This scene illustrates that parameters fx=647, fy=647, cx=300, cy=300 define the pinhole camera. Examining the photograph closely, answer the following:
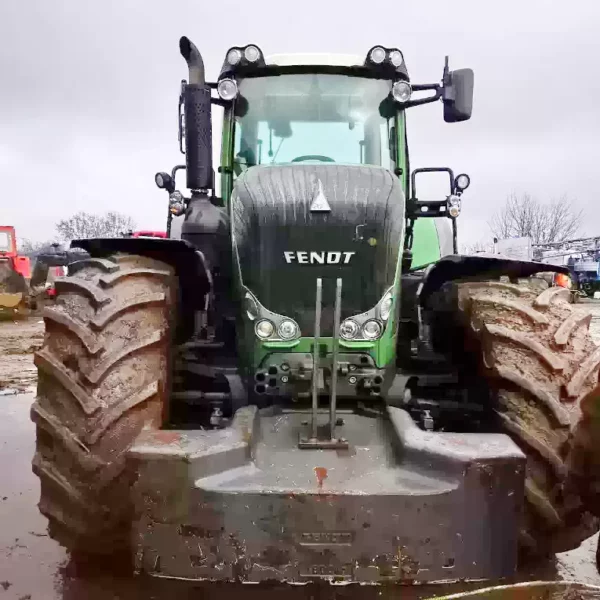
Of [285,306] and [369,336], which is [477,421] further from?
[285,306]

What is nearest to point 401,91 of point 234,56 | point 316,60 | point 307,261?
point 316,60

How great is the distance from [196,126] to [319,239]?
0.86 metres

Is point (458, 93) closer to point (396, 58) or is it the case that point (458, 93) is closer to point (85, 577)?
point (396, 58)

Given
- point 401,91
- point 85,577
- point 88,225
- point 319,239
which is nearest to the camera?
point 85,577

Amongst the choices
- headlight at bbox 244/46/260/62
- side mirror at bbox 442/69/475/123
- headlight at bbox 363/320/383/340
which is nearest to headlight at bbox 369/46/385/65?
side mirror at bbox 442/69/475/123

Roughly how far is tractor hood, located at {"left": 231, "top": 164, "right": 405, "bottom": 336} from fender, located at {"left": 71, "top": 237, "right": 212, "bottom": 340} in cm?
39

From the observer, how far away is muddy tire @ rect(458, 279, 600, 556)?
8.52 feet

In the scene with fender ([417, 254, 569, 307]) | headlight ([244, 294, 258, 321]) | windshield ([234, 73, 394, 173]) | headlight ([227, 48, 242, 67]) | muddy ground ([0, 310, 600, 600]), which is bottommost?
muddy ground ([0, 310, 600, 600])

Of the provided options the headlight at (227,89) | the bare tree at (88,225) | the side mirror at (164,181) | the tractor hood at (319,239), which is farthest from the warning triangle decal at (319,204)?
the bare tree at (88,225)

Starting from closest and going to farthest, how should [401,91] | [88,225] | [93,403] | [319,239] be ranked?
[93,403] < [319,239] < [401,91] < [88,225]

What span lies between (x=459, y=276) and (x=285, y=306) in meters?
1.07

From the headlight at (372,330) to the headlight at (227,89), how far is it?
1.68 metres

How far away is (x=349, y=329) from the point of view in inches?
121

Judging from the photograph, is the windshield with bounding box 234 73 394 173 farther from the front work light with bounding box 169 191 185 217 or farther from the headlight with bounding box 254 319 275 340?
the headlight with bounding box 254 319 275 340
